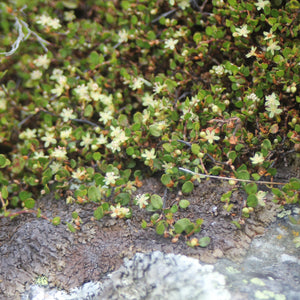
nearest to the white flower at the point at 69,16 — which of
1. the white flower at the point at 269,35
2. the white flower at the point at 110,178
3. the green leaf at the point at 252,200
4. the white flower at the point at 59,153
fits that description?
the white flower at the point at 59,153

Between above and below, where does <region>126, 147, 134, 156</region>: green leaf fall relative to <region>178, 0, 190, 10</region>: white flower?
below

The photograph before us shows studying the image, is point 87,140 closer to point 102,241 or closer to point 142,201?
point 142,201

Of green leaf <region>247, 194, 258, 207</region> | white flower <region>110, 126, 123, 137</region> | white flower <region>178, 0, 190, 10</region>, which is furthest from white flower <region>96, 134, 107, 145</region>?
white flower <region>178, 0, 190, 10</region>

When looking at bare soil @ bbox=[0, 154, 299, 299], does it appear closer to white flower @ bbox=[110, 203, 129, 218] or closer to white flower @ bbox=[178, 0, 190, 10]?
white flower @ bbox=[110, 203, 129, 218]

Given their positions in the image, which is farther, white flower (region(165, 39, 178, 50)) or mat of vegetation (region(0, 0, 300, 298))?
white flower (region(165, 39, 178, 50))

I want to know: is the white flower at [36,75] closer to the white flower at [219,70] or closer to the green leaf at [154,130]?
the green leaf at [154,130]

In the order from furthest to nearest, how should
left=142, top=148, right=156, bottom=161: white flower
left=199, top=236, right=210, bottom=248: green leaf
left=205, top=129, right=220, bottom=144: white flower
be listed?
left=142, top=148, right=156, bottom=161: white flower
left=205, top=129, right=220, bottom=144: white flower
left=199, top=236, right=210, bottom=248: green leaf

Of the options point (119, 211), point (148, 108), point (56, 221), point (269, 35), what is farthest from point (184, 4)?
point (56, 221)
